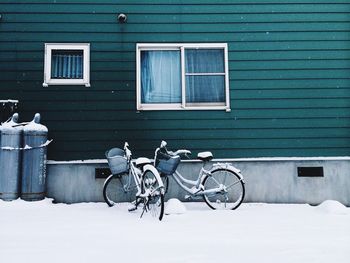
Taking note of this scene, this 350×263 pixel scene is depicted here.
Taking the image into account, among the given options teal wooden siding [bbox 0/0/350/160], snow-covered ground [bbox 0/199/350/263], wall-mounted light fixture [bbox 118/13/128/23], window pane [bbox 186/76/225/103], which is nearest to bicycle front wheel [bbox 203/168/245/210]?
snow-covered ground [bbox 0/199/350/263]

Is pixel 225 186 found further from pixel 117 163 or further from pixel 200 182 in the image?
pixel 117 163

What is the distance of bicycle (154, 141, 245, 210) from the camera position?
6.02 m

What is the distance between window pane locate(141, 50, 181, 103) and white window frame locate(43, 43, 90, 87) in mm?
1203

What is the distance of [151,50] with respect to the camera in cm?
730

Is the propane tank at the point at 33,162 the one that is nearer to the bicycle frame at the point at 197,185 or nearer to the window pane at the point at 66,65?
the window pane at the point at 66,65

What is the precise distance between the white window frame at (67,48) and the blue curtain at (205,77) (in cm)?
219

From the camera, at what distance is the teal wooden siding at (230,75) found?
6.96 m

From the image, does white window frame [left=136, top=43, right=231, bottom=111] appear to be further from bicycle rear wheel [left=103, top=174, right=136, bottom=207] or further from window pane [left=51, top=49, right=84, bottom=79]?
bicycle rear wheel [left=103, top=174, right=136, bottom=207]

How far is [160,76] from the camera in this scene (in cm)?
729

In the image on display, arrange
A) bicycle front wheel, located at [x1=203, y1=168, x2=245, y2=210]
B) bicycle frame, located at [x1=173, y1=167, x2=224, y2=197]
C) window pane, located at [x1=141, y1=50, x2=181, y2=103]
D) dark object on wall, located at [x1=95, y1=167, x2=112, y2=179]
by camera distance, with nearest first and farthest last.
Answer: bicycle frame, located at [x1=173, y1=167, x2=224, y2=197] → bicycle front wheel, located at [x1=203, y1=168, x2=245, y2=210] → dark object on wall, located at [x1=95, y1=167, x2=112, y2=179] → window pane, located at [x1=141, y1=50, x2=181, y2=103]

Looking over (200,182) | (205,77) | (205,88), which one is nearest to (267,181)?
(200,182)

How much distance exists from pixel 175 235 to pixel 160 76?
401 centimetres

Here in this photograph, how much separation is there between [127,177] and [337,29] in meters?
5.74

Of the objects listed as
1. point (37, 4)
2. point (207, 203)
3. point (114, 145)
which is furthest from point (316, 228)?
point (37, 4)
